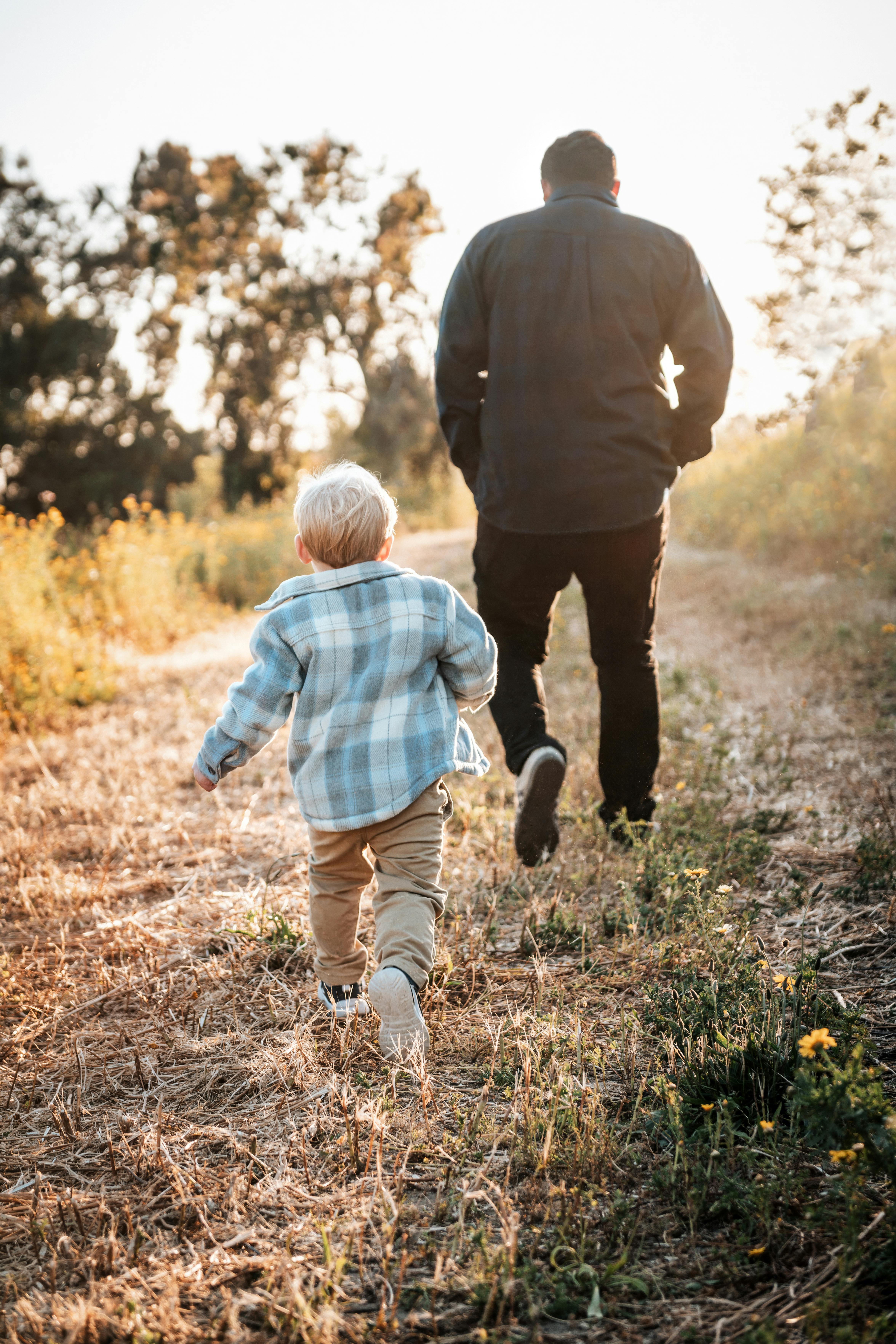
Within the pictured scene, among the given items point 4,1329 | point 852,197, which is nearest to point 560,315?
point 4,1329

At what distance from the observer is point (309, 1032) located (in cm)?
200

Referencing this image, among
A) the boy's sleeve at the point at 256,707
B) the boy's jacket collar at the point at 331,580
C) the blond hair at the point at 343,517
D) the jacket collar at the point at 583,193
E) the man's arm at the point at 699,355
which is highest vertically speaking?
the jacket collar at the point at 583,193

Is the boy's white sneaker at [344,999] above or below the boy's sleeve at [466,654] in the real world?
below

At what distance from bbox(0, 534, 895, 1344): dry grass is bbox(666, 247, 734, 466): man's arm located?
1293 millimetres

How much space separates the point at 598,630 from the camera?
9.25ft

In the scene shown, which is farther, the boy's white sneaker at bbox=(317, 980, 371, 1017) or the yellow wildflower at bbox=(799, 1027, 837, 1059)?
the boy's white sneaker at bbox=(317, 980, 371, 1017)

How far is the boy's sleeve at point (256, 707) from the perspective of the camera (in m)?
1.96

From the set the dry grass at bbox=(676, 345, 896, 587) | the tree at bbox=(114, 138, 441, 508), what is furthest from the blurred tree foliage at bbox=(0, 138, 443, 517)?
the dry grass at bbox=(676, 345, 896, 587)

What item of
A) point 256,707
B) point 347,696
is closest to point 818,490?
point 347,696

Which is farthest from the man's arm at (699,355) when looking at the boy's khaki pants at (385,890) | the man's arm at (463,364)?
the boy's khaki pants at (385,890)

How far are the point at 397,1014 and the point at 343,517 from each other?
1084mm

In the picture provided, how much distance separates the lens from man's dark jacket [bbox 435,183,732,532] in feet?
8.39

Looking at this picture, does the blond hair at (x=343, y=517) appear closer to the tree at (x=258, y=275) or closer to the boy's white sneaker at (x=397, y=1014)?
the boy's white sneaker at (x=397, y=1014)

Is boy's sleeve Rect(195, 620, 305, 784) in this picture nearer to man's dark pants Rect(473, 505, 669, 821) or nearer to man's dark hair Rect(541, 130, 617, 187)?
man's dark pants Rect(473, 505, 669, 821)
